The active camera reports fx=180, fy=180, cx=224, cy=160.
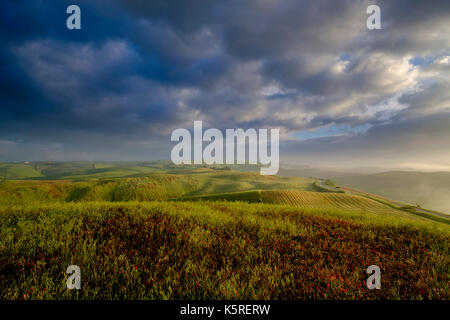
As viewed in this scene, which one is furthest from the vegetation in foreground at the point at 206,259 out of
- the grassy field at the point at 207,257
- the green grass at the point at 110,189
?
the green grass at the point at 110,189

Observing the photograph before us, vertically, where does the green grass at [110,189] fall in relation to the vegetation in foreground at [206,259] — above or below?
below

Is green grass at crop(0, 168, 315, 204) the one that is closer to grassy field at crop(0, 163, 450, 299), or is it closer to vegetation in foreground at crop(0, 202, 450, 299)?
grassy field at crop(0, 163, 450, 299)

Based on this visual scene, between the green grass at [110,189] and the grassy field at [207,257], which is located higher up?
the grassy field at [207,257]

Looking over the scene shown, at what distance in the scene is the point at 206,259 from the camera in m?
4.09

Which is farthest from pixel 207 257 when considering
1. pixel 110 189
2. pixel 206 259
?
pixel 110 189

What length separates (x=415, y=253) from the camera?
Result: 16.8 feet

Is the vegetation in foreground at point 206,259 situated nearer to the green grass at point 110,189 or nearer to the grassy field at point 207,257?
the grassy field at point 207,257

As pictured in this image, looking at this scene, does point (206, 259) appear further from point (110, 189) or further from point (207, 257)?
point (110, 189)

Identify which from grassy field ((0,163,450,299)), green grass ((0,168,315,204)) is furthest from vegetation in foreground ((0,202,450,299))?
green grass ((0,168,315,204))

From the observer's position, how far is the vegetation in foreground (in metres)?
3.06

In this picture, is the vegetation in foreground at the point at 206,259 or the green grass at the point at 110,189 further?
the green grass at the point at 110,189

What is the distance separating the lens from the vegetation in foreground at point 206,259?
3064 mm
